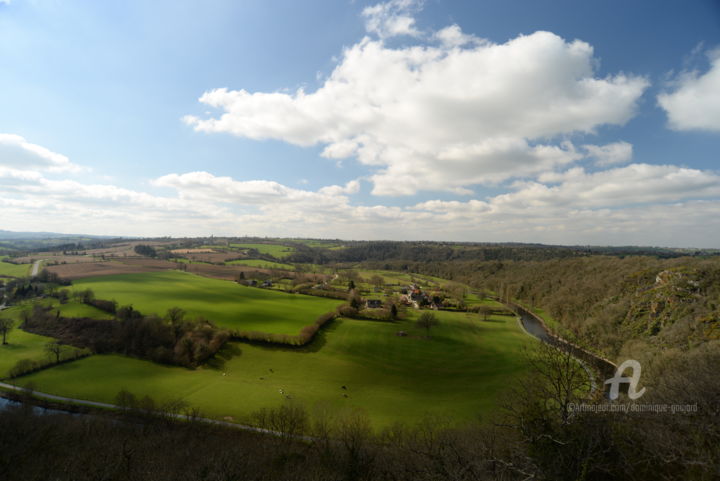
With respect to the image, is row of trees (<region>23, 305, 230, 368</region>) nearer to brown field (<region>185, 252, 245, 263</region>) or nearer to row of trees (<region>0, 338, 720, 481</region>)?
row of trees (<region>0, 338, 720, 481</region>)

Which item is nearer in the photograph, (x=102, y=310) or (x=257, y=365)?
(x=257, y=365)

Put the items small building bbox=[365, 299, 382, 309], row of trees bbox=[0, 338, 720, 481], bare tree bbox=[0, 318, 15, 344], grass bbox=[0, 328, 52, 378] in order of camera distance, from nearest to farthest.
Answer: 1. row of trees bbox=[0, 338, 720, 481]
2. grass bbox=[0, 328, 52, 378]
3. bare tree bbox=[0, 318, 15, 344]
4. small building bbox=[365, 299, 382, 309]

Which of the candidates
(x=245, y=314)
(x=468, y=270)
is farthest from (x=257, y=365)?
(x=468, y=270)

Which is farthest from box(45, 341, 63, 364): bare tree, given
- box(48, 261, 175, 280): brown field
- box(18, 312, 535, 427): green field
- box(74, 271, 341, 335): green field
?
box(48, 261, 175, 280): brown field

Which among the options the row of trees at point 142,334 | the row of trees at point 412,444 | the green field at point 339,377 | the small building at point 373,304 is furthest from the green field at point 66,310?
the small building at point 373,304

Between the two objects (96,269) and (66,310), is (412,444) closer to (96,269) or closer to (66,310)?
(66,310)

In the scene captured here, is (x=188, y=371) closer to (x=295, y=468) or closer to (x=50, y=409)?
(x=50, y=409)
